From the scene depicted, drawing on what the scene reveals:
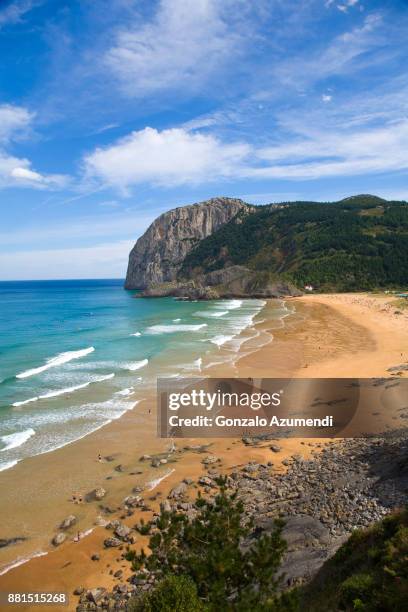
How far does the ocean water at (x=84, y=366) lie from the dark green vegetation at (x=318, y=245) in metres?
50.0

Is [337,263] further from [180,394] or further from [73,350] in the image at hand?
[180,394]

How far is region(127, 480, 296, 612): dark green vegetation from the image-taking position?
5.62 m

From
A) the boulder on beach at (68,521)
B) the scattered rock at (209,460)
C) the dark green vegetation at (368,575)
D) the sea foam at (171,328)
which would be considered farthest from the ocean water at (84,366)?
the dark green vegetation at (368,575)

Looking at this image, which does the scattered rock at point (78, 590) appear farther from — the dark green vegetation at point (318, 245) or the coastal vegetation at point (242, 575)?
the dark green vegetation at point (318, 245)

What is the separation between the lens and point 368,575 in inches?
268

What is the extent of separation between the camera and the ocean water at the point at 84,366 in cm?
1978

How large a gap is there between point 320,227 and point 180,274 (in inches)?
1926

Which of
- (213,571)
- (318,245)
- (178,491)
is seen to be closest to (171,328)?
(178,491)

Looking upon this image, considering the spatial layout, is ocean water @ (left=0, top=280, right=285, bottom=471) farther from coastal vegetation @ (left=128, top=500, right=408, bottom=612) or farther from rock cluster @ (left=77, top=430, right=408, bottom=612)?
coastal vegetation @ (left=128, top=500, right=408, bottom=612)

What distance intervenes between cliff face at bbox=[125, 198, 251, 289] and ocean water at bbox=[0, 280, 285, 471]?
319 feet

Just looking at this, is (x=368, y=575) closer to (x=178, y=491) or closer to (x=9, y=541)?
(x=178, y=491)

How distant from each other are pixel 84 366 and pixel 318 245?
95.2 metres

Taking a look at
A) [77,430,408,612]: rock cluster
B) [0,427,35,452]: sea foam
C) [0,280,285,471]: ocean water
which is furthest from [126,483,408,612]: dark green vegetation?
[0,427,35,452]: sea foam

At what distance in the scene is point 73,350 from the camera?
1544 inches
